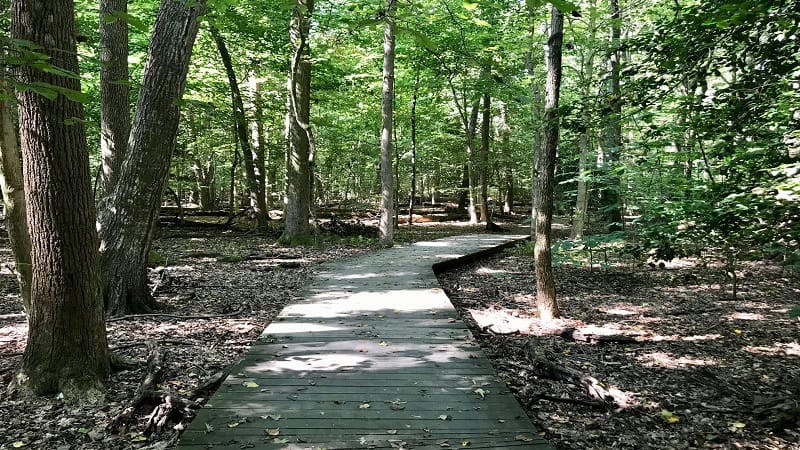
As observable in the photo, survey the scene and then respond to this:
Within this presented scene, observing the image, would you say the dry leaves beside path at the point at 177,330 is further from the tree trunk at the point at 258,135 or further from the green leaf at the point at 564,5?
the tree trunk at the point at 258,135

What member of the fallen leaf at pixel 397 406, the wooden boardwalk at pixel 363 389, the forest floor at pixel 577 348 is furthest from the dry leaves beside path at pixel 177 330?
the fallen leaf at pixel 397 406

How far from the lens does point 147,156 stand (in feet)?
20.0

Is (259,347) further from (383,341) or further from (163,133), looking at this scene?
(163,133)

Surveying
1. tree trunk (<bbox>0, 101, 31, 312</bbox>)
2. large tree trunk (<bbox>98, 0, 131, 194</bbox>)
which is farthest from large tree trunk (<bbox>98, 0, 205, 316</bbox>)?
large tree trunk (<bbox>98, 0, 131, 194</bbox>)

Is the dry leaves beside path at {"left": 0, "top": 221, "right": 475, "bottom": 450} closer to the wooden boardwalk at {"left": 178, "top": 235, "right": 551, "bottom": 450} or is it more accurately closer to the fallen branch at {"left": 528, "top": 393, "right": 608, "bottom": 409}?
the wooden boardwalk at {"left": 178, "top": 235, "right": 551, "bottom": 450}

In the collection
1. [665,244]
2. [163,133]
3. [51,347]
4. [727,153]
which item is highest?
[163,133]

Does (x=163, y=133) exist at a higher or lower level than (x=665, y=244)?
higher

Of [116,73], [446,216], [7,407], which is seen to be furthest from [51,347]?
[446,216]

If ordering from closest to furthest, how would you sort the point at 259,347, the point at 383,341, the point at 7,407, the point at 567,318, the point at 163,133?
the point at 7,407
the point at 259,347
the point at 383,341
the point at 163,133
the point at 567,318

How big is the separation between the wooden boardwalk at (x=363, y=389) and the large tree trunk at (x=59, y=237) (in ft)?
4.04

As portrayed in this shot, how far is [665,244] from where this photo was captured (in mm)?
6508

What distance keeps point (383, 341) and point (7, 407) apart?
10.4 ft

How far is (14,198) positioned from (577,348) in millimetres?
6525

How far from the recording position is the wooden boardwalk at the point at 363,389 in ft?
10.3
